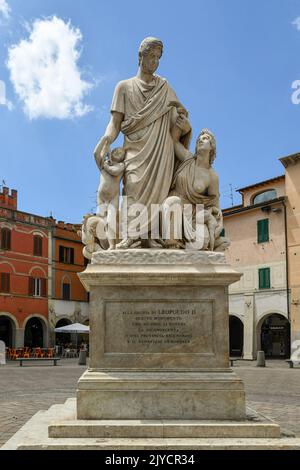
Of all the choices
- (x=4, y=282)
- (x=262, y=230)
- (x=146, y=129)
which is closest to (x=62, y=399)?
(x=146, y=129)

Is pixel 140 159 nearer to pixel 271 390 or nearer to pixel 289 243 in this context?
pixel 271 390

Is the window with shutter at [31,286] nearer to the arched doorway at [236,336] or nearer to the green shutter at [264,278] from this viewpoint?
the arched doorway at [236,336]

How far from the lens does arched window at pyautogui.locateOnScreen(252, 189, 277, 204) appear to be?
3940 centimetres

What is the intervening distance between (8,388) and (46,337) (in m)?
30.1

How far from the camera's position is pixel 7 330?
1706 inches

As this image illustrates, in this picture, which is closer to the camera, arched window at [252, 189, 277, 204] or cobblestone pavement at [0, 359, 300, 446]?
cobblestone pavement at [0, 359, 300, 446]

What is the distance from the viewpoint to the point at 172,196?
24.9 ft

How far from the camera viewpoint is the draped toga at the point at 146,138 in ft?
25.3

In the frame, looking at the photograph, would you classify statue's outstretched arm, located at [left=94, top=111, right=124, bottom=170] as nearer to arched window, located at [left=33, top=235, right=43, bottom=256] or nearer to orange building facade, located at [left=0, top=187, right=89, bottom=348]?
orange building facade, located at [left=0, top=187, right=89, bottom=348]

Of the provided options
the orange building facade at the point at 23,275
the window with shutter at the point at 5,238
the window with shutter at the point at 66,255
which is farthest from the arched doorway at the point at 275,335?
the window with shutter at the point at 5,238

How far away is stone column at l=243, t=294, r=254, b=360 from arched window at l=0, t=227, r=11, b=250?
17.9 meters

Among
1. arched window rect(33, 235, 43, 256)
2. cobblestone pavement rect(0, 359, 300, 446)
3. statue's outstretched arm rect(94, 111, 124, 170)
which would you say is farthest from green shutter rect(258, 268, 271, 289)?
statue's outstretched arm rect(94, 111, 124, 170)

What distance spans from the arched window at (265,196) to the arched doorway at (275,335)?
784cm
